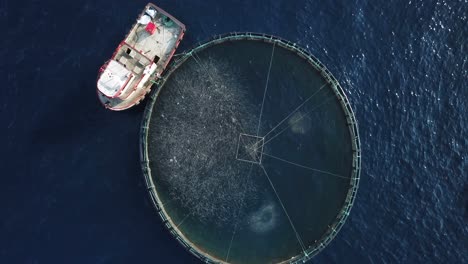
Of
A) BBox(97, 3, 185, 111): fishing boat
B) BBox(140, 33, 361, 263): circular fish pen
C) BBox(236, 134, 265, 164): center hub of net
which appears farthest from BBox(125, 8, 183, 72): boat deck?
BBox(236, 134, 265, 164): center hub of net

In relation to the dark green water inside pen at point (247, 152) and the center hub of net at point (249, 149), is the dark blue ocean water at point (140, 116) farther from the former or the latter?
the center hub of net at point (249, 149)

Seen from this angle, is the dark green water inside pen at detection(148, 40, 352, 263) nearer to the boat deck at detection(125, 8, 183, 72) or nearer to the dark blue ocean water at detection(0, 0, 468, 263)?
the boat deck at detection(125, 8, 183, 72)

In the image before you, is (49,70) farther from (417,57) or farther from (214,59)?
(417,57)

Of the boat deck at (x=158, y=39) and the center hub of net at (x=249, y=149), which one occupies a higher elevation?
the boat deck at (x=158, y=39)

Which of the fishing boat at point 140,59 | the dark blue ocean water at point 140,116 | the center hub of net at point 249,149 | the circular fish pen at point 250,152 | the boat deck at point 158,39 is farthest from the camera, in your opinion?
the boat deck at point 158,39

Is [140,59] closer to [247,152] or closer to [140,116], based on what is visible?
[140,116]

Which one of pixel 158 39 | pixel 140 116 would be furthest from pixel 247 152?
pixel 158 39

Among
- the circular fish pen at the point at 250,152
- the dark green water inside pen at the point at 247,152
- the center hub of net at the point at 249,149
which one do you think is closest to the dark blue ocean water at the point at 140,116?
the circular fish pen at the point at 250,152
